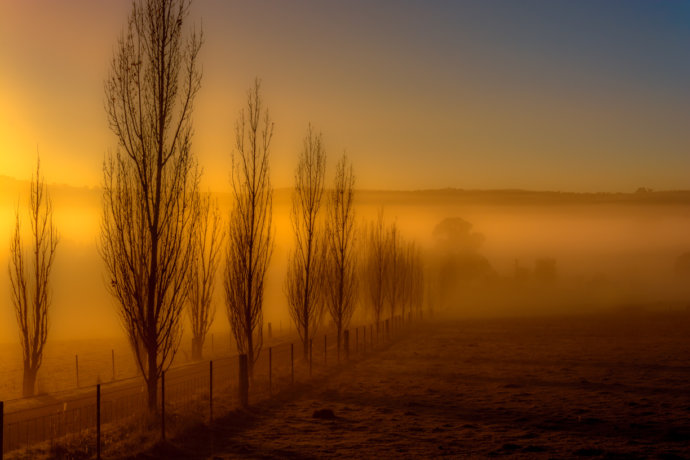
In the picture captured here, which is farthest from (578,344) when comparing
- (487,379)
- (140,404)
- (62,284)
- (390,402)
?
(62,284)

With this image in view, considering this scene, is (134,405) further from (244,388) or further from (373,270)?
(373,270)

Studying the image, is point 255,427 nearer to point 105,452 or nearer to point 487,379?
point 105,452

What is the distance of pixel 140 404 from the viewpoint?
19.2 m

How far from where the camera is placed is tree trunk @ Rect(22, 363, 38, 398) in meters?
24.2

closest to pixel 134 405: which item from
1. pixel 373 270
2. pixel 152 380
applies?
pixel 152 380

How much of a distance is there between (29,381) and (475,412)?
1600 cm

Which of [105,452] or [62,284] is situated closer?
[105,452]

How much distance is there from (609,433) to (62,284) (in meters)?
107

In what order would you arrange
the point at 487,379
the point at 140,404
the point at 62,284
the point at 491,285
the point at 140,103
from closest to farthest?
the point at 140,103, the point at 140,404, the point at 487,379, the point at 62,284, the point at 491,285

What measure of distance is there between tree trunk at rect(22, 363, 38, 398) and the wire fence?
0.41 metres

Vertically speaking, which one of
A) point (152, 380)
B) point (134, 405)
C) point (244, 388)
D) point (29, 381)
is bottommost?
point (29, 381)

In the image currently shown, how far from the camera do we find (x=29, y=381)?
24438 millimetres

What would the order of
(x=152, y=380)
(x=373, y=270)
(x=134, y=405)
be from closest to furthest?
(x=152, y=380) < (x=134, y=405) < (x=373, y=270)

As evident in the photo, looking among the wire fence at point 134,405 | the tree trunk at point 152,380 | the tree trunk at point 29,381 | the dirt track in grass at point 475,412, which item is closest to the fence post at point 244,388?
the wire fence at point 134,405
